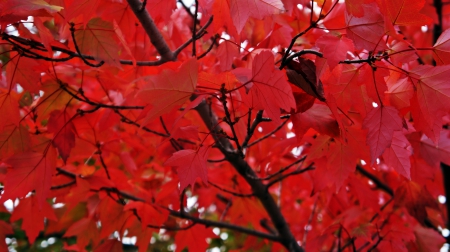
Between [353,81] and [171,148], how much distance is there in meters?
0.66

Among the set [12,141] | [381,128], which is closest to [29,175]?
[12,141]

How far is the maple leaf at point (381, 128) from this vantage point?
773 mm

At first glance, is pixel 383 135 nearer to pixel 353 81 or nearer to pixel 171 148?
pixel 353 81

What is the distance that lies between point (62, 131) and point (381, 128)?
0.80m

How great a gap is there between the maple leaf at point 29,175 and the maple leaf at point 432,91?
0.86 metres

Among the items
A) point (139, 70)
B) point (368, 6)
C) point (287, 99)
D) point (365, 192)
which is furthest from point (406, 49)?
point (139, 70)

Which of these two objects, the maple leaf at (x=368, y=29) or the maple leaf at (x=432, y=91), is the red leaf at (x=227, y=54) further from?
the maple leaf at (x=432, y=91)

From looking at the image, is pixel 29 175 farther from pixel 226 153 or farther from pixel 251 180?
pixel 251 180


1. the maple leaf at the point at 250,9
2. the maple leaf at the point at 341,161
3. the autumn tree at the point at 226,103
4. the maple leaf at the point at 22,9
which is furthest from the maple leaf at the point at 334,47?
the maple leaf at the point at 22,9

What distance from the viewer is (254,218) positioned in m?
1.62

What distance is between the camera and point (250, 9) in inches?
31.0

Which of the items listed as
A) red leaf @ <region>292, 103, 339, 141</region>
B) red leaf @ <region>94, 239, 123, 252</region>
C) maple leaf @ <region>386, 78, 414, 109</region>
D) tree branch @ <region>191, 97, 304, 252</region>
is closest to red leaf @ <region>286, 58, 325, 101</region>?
red leaf @ <region>292, 103, 339, 141</region>

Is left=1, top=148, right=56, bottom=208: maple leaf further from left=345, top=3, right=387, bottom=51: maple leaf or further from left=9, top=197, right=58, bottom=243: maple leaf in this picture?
left=345, top=3, right=387, bottom=51: maple leaf

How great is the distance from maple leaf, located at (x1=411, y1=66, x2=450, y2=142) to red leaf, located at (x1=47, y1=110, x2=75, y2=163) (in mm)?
833
